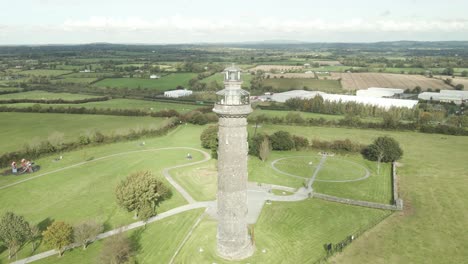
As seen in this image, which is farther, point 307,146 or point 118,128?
point 118,128

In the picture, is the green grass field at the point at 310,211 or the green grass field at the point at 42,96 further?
the green grass field at the point at 42,96

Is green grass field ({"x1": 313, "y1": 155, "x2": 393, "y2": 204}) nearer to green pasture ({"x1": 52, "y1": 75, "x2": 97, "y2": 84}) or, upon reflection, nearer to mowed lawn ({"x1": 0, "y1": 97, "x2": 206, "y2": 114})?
mowed lawn ({"x1": 0, "y1": 97, "x2": 206, "y2": 114})

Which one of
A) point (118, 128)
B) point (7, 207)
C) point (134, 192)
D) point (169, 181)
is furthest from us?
point (118, 128)

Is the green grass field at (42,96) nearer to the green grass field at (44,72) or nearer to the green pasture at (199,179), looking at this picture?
the green grass field at (44,72)

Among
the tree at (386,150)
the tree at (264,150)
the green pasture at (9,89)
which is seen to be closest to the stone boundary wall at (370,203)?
the tree at (386,150)

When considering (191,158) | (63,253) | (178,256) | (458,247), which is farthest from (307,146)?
(63,253)

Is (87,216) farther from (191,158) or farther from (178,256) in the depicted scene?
(191,158)
